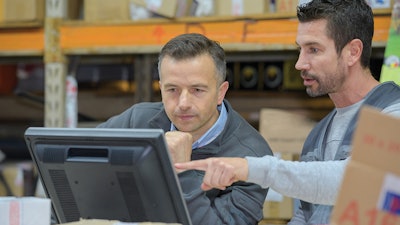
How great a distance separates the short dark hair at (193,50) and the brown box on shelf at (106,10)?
1.15 metres

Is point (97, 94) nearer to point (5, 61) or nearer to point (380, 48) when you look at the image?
point (5, 61)

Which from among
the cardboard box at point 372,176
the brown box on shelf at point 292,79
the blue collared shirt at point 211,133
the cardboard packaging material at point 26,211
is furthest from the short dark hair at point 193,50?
the brown box on shelf at point 292,79

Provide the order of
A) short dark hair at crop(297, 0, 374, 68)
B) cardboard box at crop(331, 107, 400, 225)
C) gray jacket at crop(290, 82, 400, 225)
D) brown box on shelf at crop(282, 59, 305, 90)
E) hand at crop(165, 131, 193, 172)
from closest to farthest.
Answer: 1. cardboard box at crop(331, 107, 400, 225)
2. hand at crop(165, 131, 193, 172)
3. gray jacket at crop(290, 82, 400, 225)
4. short dark hair at crop(297, 0, 374, 68)
5. brown box on shelf at crop(282, 59, 305, 90)

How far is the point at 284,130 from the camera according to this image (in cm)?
295

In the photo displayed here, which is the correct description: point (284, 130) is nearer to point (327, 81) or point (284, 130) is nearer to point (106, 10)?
point (106, 10)

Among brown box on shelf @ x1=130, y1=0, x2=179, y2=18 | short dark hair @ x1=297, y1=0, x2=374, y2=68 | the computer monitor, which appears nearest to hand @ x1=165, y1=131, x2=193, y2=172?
the computer monitor

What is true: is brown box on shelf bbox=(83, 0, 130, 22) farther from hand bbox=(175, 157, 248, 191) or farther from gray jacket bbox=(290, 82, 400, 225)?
hand bbox=(175, 157, 248, 191)

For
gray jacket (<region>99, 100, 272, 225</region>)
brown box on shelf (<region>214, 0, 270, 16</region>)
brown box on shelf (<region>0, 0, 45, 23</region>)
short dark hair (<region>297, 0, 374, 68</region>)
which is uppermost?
short dark hair (<region>297, 0, 374, 68</region>)

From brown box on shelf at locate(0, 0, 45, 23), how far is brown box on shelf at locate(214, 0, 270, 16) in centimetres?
80

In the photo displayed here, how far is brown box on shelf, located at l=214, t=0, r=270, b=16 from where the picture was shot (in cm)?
289

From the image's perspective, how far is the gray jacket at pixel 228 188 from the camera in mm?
1628

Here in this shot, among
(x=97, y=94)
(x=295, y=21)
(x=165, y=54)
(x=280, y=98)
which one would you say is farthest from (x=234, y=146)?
(x=97, y=94)

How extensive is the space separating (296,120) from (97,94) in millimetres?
1582

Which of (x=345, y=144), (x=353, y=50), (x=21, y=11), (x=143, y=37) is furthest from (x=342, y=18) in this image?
(x=21, y=11)
